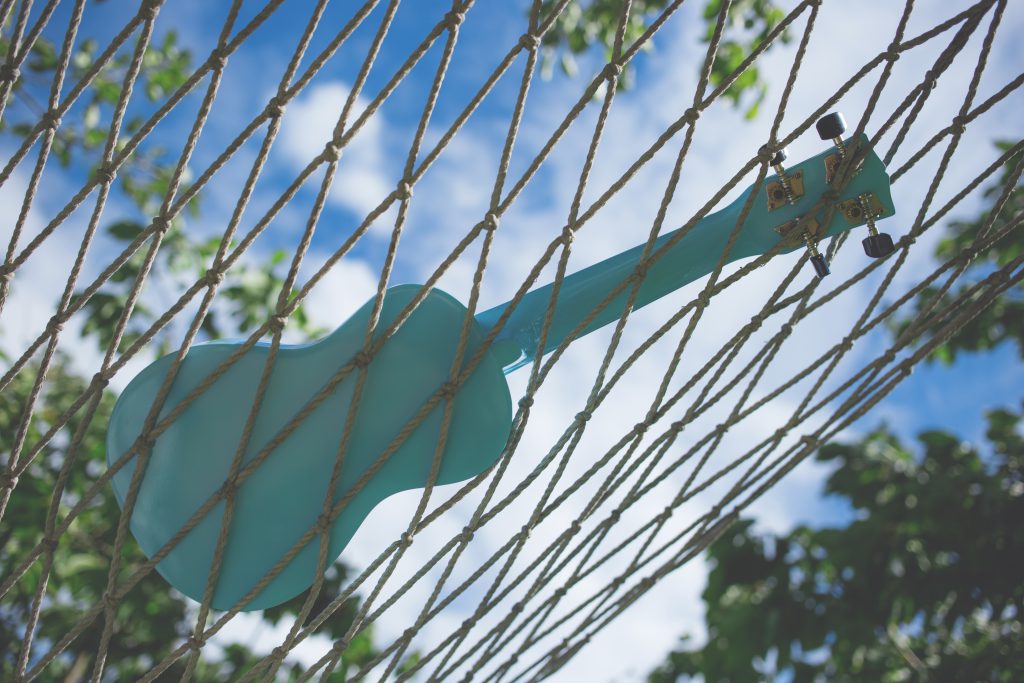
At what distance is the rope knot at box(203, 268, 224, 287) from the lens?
32.4 inches

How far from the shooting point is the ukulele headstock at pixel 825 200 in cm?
78

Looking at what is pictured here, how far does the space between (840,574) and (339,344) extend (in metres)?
1.67

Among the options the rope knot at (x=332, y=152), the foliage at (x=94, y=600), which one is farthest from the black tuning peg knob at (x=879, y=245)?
the foliage at (x=94, y=600)

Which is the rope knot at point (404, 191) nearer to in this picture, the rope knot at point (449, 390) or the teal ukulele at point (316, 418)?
the teal ukulele at point (316, 418)

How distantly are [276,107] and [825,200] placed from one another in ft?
1.96

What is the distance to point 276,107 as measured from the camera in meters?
0.84

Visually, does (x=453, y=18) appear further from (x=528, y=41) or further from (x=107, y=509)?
(x=107, y=509)

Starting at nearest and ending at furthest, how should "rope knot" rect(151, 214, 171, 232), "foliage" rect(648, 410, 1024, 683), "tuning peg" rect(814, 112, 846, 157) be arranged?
"tuning peg" rect(814, 112, 846, 157) < "rope knot" rect(151, 214, 171, 232) < "foliage" rect(648, 410, 1024, 683)

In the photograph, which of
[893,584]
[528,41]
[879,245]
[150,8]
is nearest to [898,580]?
[893,584]

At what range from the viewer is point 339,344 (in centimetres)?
85

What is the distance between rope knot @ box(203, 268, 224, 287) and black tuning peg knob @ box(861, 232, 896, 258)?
686 millimetres

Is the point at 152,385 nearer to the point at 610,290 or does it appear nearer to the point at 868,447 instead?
the point at 610,290

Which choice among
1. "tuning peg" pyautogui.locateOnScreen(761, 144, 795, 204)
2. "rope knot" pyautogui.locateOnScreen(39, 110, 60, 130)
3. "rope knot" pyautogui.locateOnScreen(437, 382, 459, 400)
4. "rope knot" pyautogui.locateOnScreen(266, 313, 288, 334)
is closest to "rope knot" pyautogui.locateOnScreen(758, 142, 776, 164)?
"tuning peg" pyautogui.locateOnScreen(761, 144, 795, 204)

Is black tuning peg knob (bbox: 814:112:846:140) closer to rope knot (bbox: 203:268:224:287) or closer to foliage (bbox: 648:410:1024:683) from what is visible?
rope knot (bbox: 203:268:224:287)
